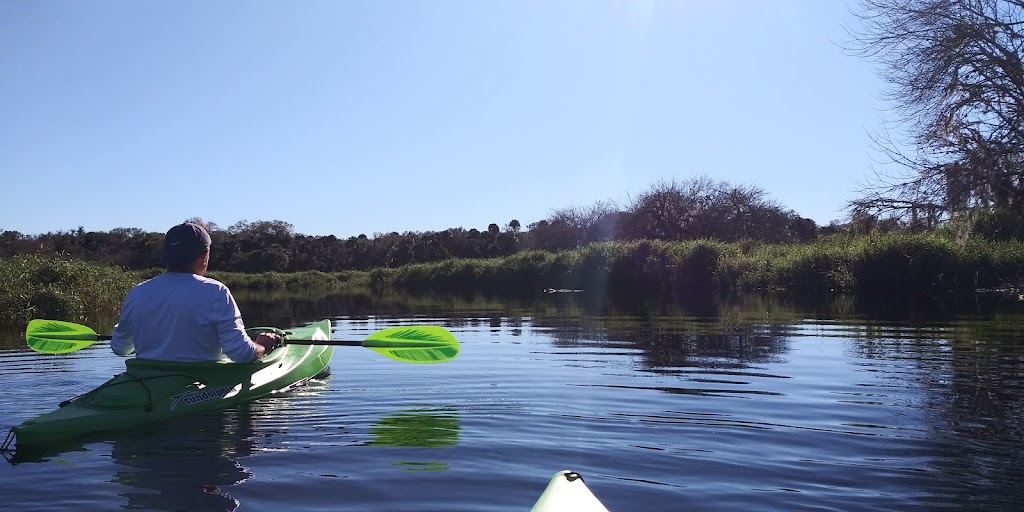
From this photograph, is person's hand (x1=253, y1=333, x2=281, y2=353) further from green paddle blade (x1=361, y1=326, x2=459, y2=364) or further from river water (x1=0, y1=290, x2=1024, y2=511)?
green paddle blade (x1=361, y1=326, x2=459, y2=364)

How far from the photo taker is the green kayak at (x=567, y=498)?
8.30 feet

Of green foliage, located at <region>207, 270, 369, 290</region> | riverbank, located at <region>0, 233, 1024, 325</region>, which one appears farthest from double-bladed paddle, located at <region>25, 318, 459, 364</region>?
green foliage, located at <region>207, 270, 369, 290</region>

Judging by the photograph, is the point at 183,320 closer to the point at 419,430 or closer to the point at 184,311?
the point at 184,311

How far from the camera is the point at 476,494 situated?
136 inches

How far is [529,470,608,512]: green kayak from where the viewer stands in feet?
8.30

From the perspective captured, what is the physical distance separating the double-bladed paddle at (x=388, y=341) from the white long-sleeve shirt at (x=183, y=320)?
1.12m

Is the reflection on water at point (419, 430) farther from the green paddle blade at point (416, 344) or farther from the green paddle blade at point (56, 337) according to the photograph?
the green paddle blade at point (56, 337)

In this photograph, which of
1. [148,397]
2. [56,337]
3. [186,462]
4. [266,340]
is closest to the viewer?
[186,462]

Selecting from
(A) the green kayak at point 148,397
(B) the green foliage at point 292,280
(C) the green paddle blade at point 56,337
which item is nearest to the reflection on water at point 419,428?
(A) the green kayak at point 148,397

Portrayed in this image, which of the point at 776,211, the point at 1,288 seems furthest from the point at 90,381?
the point at 776,211

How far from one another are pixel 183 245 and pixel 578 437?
9.30 ft

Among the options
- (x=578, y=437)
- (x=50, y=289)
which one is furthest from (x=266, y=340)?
(x=50, y=289)

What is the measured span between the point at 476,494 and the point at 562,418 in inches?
73.6

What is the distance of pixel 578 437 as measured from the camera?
464 cm
